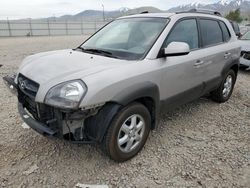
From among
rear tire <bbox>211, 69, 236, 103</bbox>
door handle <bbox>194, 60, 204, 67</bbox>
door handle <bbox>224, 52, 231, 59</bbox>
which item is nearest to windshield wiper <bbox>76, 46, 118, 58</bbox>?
door handle <bbox>194, 60, 204, 67</bbox>

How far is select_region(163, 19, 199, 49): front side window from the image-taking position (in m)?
3.43

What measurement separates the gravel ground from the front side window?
1.31 meters

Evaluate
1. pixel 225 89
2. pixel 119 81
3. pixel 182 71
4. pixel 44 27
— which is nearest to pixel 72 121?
pixel 119 81

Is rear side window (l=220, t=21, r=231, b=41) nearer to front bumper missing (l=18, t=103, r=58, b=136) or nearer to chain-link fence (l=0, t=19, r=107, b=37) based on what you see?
front bumper missing (l=18, t=103, r=58, b=136)

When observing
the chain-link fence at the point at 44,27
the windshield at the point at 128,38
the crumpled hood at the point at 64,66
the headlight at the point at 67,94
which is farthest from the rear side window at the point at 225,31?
the chain-link fence at the point at 44,27

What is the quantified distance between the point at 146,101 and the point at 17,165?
1.73m

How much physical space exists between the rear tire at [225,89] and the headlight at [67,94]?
3287 mm

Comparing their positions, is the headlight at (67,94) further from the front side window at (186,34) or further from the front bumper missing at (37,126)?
the front side window at (186,34)

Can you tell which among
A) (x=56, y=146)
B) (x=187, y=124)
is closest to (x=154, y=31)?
(x=187, y=124)

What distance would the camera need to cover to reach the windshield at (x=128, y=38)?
321cm

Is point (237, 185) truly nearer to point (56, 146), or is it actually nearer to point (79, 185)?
point (79, 185)

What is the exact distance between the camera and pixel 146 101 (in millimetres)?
3148

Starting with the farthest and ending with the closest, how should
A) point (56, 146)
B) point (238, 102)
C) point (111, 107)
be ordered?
1. point (238, 102)
2. point (56, 146)
3. point (111, 107)

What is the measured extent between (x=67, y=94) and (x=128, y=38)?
1454mm
